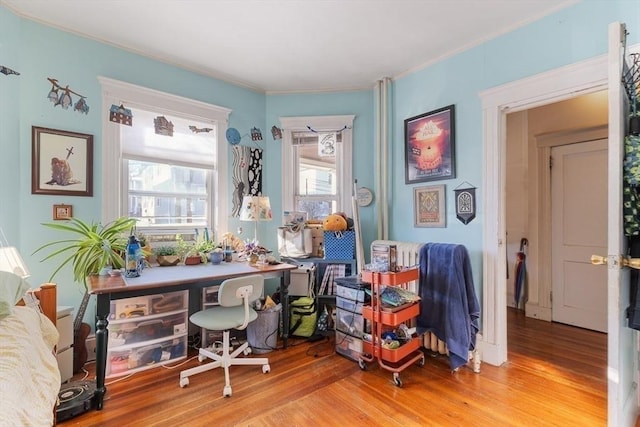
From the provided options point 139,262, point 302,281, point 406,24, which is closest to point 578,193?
point 406,24

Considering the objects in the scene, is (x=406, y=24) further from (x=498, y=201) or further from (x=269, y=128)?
(x=269, y=128)

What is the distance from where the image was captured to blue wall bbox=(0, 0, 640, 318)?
2.16 meters

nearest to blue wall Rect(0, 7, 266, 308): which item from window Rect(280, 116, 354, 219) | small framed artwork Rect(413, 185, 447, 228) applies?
window Rect(280, 116, 354, 219)

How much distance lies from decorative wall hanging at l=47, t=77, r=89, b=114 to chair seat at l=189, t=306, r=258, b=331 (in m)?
1.88

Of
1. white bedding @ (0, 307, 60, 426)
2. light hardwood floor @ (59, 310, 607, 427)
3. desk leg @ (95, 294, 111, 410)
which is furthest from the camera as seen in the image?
desk leg @ (95, 294, 111, 410)

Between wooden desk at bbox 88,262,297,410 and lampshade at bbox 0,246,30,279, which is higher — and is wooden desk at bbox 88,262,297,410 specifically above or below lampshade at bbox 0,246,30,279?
below

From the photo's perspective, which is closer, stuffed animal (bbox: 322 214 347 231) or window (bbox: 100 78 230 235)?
window (bbox: 100 78 230 235)

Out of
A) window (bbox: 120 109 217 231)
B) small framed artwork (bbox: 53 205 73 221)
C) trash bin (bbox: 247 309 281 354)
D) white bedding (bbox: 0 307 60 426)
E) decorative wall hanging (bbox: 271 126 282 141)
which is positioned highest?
decorative wall hanging (bbox: 271 126 282 141)

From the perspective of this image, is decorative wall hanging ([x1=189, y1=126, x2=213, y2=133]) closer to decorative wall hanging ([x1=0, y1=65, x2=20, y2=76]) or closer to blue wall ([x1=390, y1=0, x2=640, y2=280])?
decorative wall hanging ([x1=0, y1=65, x2=20, y2=76])

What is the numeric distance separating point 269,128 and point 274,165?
428 mm

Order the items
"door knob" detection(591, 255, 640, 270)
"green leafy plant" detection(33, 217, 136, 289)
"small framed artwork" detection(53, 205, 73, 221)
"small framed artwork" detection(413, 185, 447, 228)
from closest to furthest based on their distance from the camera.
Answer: "door knob" detection(591, 255, 640, 270) → "green leafy plant" detection(33, 217, 136, 289) → "small framed artwork" detection(53, 205, 73, 221) → "small framed artwork" detection(413, 185, 447, 228)

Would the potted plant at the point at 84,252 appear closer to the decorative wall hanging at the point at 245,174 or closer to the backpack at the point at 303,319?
the decorative wall hanging at the point at 245,174

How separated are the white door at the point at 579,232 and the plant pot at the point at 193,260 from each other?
3678mm

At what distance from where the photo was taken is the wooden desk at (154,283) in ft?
6.31
